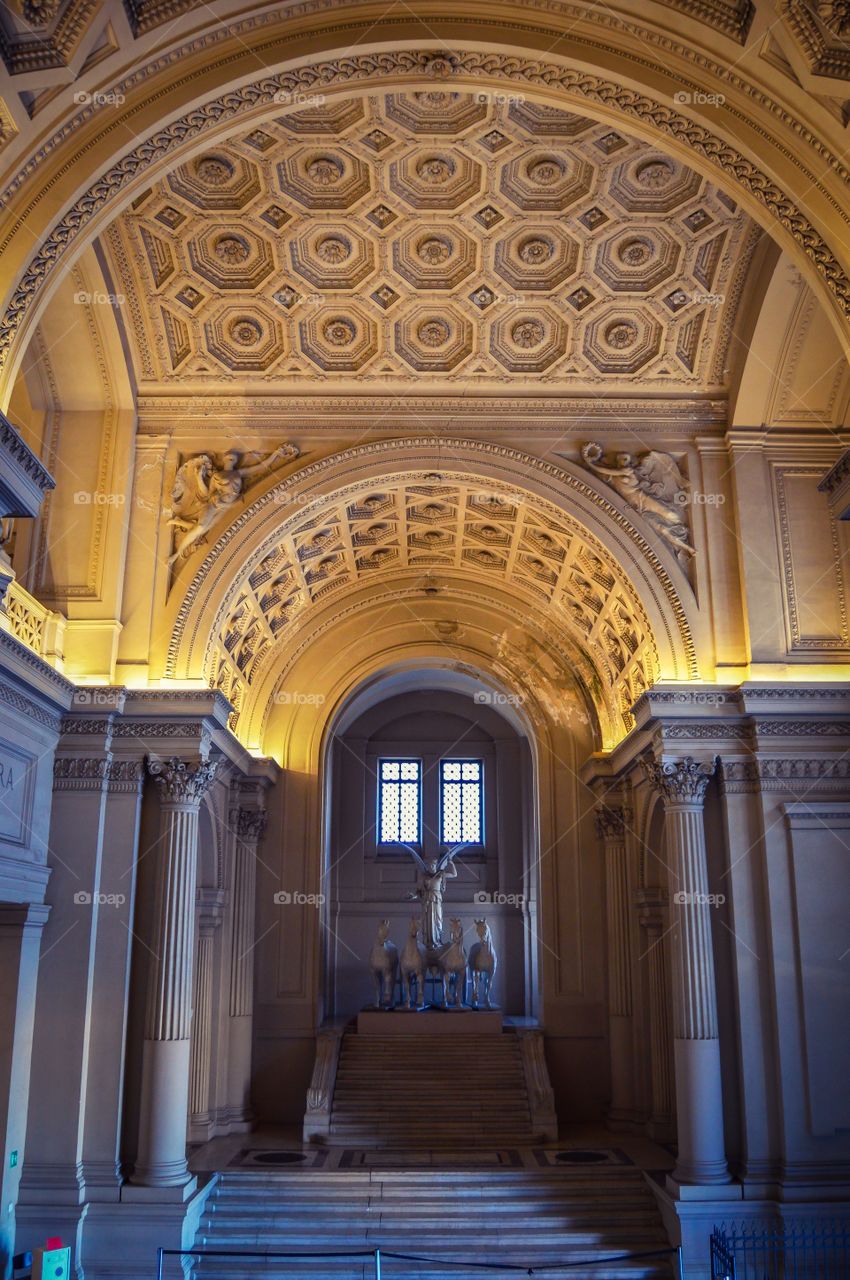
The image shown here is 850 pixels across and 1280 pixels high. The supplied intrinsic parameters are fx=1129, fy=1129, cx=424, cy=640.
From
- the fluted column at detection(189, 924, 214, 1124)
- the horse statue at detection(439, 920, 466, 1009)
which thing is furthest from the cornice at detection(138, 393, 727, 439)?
the horse statue at detection(439, 920, 466, 1009)

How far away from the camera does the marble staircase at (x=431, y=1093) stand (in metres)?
19.1

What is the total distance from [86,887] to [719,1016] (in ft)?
29.2

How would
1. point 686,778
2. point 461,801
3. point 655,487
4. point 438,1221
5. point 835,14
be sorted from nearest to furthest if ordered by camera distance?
point 835,14, point 438,1221, point 686,778, point 655,487, point 461,801

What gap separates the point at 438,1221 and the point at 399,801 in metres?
14.3

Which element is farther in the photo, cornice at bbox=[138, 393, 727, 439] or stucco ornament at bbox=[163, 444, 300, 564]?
cornice at bbox=[138, 393, 727, 439]

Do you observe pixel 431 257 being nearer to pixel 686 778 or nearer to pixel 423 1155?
pixel 686 778

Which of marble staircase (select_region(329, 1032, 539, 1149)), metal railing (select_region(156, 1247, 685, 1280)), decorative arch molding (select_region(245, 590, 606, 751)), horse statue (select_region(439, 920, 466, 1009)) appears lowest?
metal railing (select_region(156, 1247, 685, 1280))

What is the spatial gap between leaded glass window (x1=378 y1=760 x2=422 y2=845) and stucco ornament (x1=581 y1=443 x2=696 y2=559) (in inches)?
525

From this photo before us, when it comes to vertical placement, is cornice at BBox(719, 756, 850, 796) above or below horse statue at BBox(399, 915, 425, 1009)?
above

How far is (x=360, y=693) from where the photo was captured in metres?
25.2

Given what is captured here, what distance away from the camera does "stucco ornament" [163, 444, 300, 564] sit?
1747 cm

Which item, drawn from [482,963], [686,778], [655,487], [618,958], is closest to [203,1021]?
[482,963]

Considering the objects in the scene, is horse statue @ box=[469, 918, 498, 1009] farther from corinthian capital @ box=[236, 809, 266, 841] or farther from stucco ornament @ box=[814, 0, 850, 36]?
stucco ornament @ box=[814, 0, 850, 36]

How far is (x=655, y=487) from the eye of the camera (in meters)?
17.8
